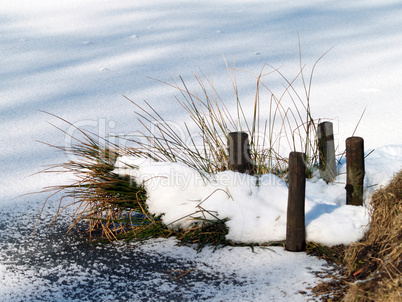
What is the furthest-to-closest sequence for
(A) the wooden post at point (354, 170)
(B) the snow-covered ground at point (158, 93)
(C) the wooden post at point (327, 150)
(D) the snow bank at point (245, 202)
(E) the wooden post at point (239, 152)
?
1. (C) the wooden post at point (327, 150)
2. (E) the wooden post at point (239, 152)
3. (A) the wooden post at point (354, 170)
4. (D) the snow bank at point (245, 202)
5. (B) the snow-covered ground at point (158, 93)

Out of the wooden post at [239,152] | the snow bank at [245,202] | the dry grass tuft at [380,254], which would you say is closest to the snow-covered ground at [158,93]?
the snow bank at [245,202]

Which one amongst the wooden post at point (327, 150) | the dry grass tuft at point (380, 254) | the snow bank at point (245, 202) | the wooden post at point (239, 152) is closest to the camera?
the dry grass tuft at point (380, 254)

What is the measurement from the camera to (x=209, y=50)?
573 centimetres

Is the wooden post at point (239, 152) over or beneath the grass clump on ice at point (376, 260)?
over

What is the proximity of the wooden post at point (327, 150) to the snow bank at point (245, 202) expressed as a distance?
7 centimetres

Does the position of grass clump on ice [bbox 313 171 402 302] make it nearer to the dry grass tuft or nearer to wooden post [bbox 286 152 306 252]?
the dry grass tuft

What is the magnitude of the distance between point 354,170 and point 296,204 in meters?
0.43

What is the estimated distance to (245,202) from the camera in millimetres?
2635

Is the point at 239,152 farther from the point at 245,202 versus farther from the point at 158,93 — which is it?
the point at 158,93

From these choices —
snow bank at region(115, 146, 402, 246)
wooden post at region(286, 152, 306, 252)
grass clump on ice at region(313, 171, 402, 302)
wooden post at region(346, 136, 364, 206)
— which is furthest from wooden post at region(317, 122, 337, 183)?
wooden post at region(286, 152, 306, 252)

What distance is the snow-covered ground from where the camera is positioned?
2299 millimetres

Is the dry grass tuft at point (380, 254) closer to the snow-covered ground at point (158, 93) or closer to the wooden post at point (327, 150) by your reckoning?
the snow-covered ground at point (158, 93)

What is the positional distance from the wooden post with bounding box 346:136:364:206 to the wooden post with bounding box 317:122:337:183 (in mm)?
265

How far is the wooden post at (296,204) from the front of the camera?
7.84 ft
